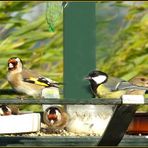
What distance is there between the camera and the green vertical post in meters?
3.89

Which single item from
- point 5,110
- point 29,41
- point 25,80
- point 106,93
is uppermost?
point 29,41

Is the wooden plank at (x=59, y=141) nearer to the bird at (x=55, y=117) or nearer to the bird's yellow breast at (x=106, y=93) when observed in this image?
the bird at (x=55, y=117)

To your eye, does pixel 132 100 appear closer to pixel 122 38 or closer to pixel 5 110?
pixel 5 110

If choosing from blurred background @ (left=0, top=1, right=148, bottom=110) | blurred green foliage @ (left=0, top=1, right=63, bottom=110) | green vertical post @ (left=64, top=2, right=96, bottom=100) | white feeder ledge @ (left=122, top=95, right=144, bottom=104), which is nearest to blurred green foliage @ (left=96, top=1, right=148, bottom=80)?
blurred background @ (left=0, top=1, right=148, bottom=110)

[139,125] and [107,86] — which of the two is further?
[107,86]

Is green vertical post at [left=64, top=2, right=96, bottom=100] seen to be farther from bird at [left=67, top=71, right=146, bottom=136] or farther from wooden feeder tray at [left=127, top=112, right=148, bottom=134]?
wooden feeder tray at [left=127, top=112, right=148, bottom=134]

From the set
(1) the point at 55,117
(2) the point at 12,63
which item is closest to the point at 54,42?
(2) the point at 12,63

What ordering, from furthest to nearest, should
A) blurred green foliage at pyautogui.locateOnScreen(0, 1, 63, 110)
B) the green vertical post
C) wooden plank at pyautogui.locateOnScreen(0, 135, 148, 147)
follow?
blurred green foliage at pyautogui.locateOnScreen(0, 1, 63, 110) < the green vertical post < wooden plank at pyautogui.locateOnScreen(0, 135, 148, 147)

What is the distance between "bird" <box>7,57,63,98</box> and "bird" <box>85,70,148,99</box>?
0.22 m

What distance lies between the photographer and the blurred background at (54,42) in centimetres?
513

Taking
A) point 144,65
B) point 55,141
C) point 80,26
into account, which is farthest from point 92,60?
point 144,65

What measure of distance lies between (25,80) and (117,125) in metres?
1.75

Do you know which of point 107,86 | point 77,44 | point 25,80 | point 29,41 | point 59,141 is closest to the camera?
point 59,141

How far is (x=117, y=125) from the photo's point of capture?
9.87ft
